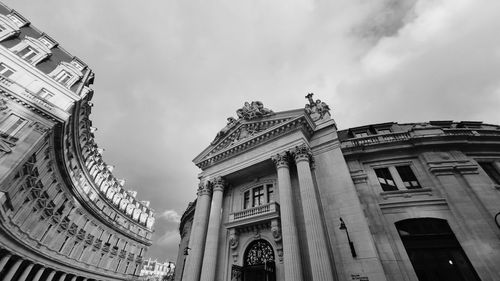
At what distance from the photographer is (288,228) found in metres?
12.6

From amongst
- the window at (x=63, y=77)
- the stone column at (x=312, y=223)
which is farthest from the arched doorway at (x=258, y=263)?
the window at (x=63, y=77)

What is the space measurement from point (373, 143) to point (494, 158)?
832 centimetres

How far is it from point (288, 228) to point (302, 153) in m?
5.57

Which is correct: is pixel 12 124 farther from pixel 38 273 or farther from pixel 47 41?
pixel 38 273

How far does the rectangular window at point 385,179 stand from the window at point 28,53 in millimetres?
39432

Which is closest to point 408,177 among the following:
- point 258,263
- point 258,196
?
point 258,196

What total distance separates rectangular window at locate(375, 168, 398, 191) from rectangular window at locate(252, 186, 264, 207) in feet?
31.0

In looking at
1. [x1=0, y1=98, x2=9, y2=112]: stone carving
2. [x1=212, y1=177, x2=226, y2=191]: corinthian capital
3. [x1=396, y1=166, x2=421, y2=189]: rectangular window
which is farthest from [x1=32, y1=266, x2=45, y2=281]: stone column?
[x1=396, y1=166, x2=421, y2=189]: rectangular window

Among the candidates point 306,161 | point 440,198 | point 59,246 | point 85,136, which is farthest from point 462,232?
point 59,246

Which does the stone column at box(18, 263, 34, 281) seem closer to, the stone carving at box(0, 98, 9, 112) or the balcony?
the stone carving at box(0, 98, 9, 112)

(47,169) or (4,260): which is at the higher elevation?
(47,169)

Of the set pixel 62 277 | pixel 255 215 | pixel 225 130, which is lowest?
pixel 62 277

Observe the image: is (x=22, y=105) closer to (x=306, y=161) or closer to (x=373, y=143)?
(x=306, y=161)

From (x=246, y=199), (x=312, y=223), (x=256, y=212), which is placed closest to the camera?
(x=312, y=223)
